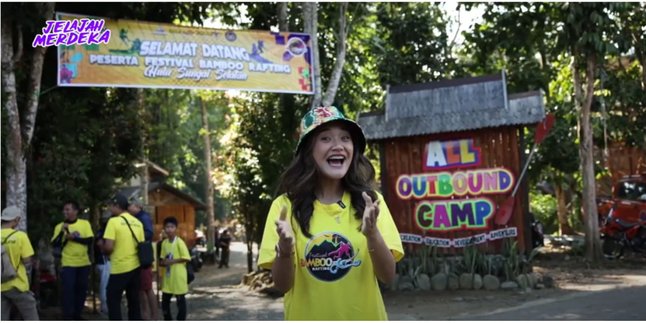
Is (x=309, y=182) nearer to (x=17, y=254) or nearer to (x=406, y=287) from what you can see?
(x=17, y=254)

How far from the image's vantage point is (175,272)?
919 centimetres

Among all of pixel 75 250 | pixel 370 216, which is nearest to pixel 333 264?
pixel 370 216

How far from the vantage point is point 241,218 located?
59.7ft

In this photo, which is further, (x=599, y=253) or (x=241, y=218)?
(x=241, y=218)

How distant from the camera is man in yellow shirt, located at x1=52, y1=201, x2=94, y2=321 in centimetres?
950

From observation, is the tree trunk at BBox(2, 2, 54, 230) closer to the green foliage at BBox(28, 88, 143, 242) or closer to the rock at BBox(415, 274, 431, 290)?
the green foliage at BBox(28, 88, 143, 242)

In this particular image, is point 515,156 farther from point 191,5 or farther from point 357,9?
point 191,5

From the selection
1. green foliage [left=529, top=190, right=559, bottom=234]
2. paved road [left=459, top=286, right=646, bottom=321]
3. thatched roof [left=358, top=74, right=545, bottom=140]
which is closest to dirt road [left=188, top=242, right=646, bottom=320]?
paved road [left=459, top=286, right=646, bottom=321]

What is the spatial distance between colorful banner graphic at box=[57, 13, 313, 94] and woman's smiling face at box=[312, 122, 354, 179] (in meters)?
→ 7.99

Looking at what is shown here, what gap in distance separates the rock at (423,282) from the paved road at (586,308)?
2206mm

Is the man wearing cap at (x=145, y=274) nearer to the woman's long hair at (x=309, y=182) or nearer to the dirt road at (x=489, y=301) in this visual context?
the dirt road at (x=489, y=301)

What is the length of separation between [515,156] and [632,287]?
270 cm

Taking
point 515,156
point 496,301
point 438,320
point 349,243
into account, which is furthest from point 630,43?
point 349,243

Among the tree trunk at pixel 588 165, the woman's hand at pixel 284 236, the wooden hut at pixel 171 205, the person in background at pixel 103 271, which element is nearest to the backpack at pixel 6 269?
the person in background at pixel 103 271
